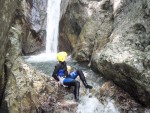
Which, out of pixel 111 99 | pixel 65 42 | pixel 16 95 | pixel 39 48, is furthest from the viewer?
pixel 39 48

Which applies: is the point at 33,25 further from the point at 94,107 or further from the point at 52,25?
the point at 94,107

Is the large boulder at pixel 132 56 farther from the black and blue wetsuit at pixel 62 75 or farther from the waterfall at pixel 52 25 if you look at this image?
the waterfall at pixel 52 25

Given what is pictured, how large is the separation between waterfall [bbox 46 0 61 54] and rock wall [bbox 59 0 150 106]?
2290 mm

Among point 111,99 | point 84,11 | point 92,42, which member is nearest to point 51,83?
point 111,99

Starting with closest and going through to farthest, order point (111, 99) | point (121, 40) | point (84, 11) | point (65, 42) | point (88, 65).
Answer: point (111, 99), point (121, 40), point (88, 65), point (84, 11), point (65, 42)

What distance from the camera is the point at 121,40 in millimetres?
9492

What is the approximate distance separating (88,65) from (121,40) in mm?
3167

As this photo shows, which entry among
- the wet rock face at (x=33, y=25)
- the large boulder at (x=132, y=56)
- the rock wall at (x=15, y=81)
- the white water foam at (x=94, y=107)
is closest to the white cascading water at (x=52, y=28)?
the wet rock face at (x=33, y=25)

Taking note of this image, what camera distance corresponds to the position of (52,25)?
63.1ft

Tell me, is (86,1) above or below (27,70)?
above

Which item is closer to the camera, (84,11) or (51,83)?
(51,83)

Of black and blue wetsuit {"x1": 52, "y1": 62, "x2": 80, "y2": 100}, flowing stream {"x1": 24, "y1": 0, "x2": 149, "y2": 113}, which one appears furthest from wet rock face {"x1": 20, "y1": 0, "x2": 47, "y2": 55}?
black and blue wetsuit {"x1": 52, "y1": 62, "x2": 80, "y2": 100}

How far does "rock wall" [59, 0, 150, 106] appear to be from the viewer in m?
7.92

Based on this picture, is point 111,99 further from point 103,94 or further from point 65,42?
point 65,42
